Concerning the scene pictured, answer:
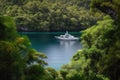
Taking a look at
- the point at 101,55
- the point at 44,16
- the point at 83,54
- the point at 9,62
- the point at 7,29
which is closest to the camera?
the point at 9,62

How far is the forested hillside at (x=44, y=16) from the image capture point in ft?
193

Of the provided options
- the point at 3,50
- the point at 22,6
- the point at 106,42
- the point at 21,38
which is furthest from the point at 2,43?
the point at 22,6

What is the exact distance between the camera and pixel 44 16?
61.8 meters

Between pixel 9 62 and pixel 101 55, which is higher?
pixel 9 62

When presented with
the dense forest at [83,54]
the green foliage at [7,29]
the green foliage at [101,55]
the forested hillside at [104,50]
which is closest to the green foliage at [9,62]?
the dense forest at [83,54]

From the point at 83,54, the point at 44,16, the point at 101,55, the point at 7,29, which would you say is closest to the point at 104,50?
the point at 101,55

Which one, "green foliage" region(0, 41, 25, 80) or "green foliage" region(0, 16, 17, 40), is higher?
"green foliage" region(0, 16, 17, 40)

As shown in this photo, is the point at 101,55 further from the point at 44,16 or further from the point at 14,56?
the point at 44,16

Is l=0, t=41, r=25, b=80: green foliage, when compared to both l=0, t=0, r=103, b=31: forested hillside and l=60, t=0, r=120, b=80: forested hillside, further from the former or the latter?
l=0, t=0, r=103, b=31: forested hillside

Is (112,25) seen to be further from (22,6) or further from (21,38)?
(22,6)

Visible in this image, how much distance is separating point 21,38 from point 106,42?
5.40m

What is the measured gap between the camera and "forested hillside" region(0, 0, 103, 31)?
5897 centimetres

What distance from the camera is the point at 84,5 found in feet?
234

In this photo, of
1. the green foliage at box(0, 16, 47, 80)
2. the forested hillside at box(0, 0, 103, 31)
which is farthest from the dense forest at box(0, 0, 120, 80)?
the forested hillside at box(0, 0, 103, 31)
